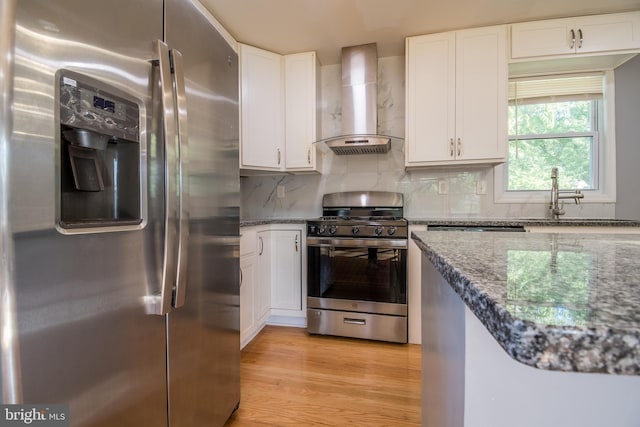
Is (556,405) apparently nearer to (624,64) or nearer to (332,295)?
(332,295)

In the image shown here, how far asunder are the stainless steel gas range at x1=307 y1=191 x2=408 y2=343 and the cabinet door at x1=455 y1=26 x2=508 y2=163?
0.84 m

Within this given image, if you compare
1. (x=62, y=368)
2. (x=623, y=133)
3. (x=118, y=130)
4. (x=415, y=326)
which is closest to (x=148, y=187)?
(x=118, y=130)

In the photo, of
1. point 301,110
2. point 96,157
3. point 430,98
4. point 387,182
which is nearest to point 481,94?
point 430,98

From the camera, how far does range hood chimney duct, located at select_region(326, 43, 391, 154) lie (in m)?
2.48

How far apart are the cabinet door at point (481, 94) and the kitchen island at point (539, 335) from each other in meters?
1.70

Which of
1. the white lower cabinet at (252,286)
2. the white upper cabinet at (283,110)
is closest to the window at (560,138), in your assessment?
the white upper cabinet at (283,110)

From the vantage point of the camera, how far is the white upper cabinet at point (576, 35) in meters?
2.04

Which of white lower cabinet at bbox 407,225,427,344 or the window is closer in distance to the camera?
white lower cabinet at bbox 407,225,427,344

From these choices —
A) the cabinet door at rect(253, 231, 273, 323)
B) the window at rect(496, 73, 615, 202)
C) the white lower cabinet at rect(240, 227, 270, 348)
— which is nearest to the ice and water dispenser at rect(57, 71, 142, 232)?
the white lower cabinet at rect(240, 227, 270, 348)

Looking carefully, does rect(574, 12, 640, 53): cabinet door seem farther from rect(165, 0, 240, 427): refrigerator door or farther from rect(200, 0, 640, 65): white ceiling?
rect(165, 0, 240, 427): refrigerator door

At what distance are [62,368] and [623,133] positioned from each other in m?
3.56

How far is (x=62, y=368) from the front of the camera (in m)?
0.62

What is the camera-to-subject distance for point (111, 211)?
0.80 meters

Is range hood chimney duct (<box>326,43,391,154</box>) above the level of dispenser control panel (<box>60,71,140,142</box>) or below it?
above
